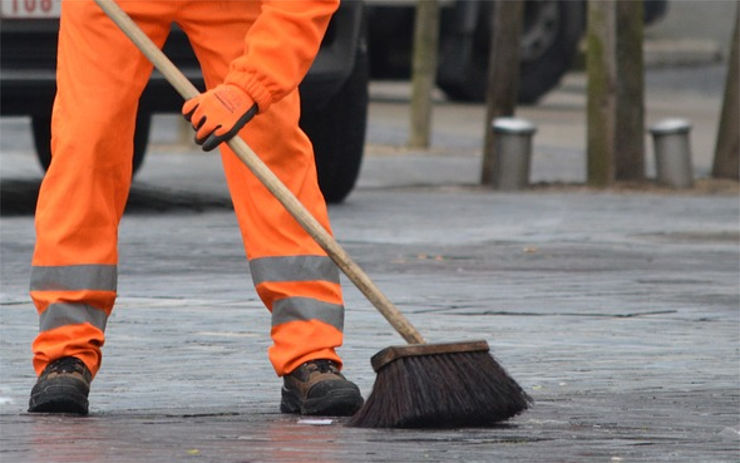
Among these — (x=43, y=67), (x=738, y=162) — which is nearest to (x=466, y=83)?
(x=738, y=162)

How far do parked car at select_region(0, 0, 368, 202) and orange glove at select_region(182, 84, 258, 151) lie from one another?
10.3 ft

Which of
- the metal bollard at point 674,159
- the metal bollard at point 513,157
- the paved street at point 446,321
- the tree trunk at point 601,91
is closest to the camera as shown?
the paved street at point 446,321

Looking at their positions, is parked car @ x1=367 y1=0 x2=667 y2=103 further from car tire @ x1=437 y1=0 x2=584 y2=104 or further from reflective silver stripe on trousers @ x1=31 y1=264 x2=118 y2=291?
reflective silver stripe on trousers @ x1=31 y1=264 x2=118 y2=291

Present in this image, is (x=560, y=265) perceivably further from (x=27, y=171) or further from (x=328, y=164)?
(x=27, y=171)

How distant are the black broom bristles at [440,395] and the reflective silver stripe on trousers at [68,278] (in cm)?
71

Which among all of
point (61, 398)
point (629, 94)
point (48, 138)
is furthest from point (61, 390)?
point (629, 94)

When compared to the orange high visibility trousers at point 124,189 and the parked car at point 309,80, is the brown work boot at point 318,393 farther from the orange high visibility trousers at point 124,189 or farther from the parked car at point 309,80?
the parked car at point 309,80

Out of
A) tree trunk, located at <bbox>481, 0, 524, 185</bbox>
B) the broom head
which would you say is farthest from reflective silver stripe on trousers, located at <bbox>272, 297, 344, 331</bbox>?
tree trunk, located at <bbox>481, 0, 524, 185</bbox>

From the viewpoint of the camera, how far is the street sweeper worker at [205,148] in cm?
461

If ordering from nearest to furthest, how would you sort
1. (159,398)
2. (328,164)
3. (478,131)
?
(159,398) < (328,164) < (478,131)

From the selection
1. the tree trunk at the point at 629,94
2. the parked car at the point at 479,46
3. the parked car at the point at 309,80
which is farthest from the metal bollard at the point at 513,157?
the parked car at the point at 479,46

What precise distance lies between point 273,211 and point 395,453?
934 millimetres

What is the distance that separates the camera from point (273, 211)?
4.74 m

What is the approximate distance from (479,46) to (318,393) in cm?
1484
